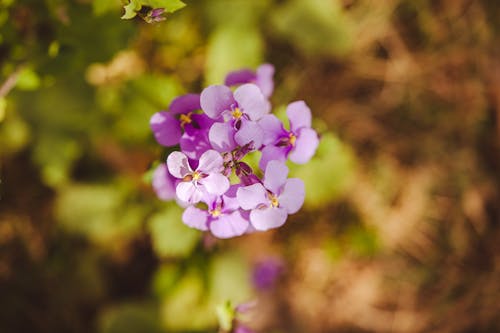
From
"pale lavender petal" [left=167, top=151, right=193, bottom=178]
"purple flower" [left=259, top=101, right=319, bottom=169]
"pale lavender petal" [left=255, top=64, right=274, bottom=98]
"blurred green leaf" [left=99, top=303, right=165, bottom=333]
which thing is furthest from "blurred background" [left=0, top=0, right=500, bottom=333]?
"pale lavender petal" [left=167, top=151, right=193, bottom=178]

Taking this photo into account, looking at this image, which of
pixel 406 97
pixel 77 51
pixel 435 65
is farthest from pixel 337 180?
pixel 77 51

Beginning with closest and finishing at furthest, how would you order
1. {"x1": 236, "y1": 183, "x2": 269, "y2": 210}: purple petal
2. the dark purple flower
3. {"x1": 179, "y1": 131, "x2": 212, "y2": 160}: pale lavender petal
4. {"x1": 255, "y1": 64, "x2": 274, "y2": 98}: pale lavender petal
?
{"x1": 236, "y1": 183, "x2": 269, "y2": 210}: purple petal, {"x1": 179, "y1": 131, "x2": 212, "y2": 160}: pale lavender petal, {"x1": 255, "y1": 64, "x2": 274, "y2": 98}: pale lavender petal, the dark purple flower

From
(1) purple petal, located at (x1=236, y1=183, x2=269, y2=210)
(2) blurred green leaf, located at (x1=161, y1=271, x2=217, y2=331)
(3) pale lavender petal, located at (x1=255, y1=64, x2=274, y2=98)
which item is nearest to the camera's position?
(1) purple petal, located at (x1=236, y1=183, x2=269, y2=210)

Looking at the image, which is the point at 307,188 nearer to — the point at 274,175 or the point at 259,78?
the point at 259,78

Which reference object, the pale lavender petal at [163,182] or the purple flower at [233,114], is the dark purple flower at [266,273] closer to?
the pale lavender petal at [163,182]

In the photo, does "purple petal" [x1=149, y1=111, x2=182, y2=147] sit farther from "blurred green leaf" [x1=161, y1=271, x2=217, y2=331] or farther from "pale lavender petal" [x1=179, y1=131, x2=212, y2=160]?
"blurred green leaf" [x1=161, y1=271, x2=217, y2=331]

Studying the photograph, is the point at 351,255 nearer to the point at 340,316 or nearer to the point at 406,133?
the point at 340,316
